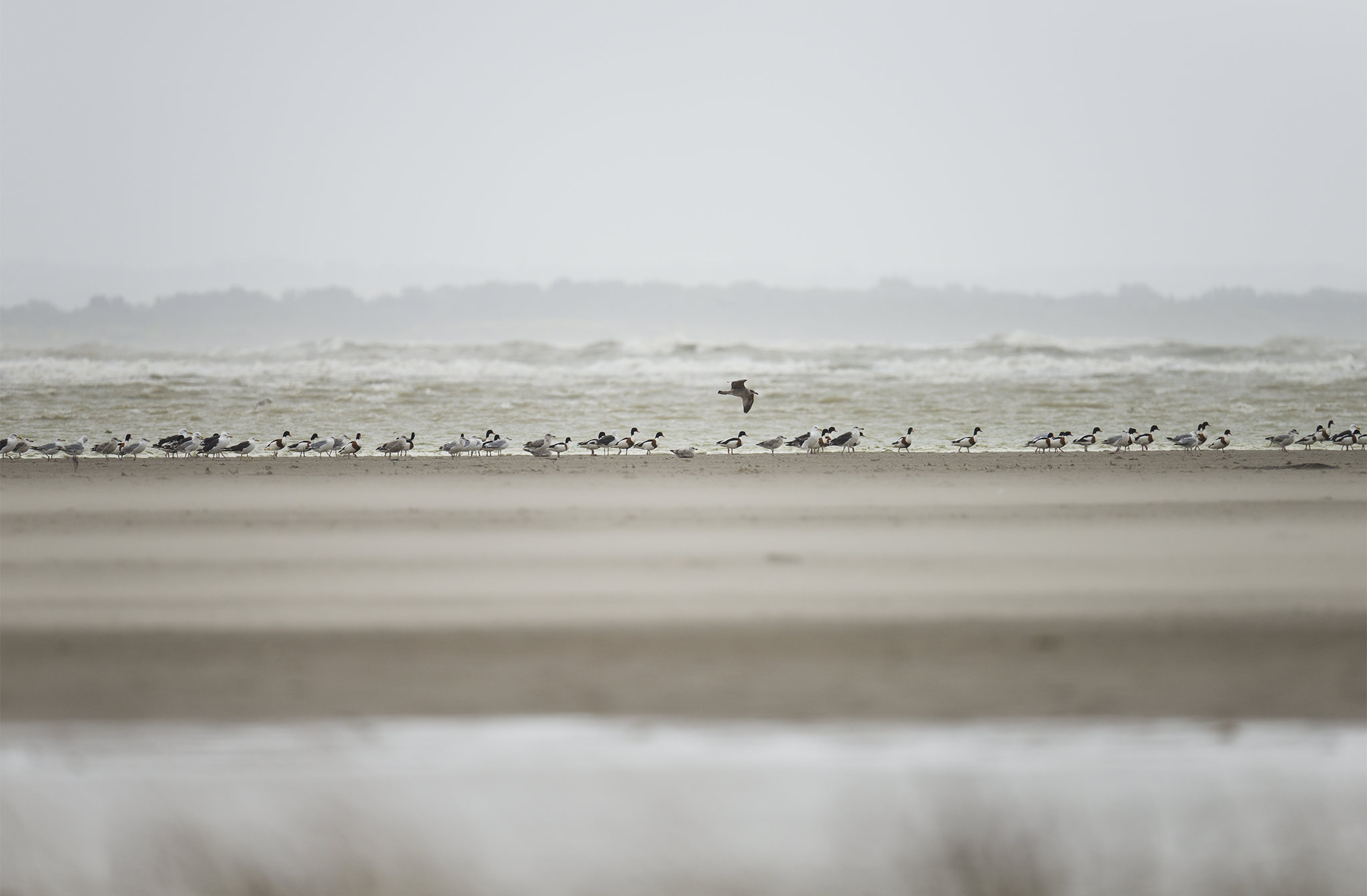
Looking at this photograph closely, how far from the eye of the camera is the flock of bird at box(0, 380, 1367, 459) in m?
12.4

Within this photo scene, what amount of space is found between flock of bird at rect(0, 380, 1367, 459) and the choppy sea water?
660 mm

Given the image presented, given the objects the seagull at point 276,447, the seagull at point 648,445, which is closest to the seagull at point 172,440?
→ the seagull at point 276,447

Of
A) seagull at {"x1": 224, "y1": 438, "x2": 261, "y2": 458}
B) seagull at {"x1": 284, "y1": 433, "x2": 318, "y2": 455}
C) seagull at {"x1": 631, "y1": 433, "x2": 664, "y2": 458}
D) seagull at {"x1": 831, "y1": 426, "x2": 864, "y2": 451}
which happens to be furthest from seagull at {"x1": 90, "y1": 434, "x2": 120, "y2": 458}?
seagull at {"x1": 831, "y1": 426, "x2": 864, "y2": 451}

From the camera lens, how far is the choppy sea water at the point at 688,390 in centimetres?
1623

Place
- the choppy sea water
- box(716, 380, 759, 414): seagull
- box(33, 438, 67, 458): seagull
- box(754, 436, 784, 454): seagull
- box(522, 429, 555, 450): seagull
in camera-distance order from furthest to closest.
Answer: box(716, 380, 759, 414): seagull, the choppy sea water, box(754, 436, 784, 454): seagull, box(522, 429, 555, 450): seagull, box(33, 438, 67, 458): seagull

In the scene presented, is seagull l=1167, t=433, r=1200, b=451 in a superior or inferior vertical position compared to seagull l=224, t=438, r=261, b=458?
superior

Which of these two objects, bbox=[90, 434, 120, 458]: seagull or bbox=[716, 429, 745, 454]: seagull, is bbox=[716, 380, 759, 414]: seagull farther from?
bbox=[90, 434, 120, 458]: seagull

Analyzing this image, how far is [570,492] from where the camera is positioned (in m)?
9.31

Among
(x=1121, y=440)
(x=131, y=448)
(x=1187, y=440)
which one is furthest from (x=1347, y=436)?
→ (x=131, y=448)

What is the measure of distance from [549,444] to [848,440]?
13.9ft

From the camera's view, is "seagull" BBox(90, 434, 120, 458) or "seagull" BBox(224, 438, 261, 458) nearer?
"seagull" BBox(90, 434, 120, 458)

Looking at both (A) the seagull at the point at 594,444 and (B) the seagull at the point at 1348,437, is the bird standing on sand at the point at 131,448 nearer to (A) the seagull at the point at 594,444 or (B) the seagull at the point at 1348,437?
(A) the seagull at the point at 594,444

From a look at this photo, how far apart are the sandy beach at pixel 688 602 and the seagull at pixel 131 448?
3526 millimetres

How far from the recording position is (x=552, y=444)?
42.9ft
